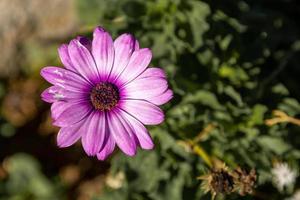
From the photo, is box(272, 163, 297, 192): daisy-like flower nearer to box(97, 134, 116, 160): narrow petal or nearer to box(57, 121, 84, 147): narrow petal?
box(97, 134, 116, 160): narrow petal

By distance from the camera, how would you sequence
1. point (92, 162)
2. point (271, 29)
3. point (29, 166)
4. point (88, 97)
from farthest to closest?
point (92, 162) → point (29, 166) → point (271, 29) → point (88, 97)

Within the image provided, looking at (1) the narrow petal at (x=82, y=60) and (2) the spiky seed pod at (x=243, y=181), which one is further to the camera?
(2) the spiky seed pod at (x=243, y=181)

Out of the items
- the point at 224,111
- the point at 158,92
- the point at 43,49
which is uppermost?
the point at 158,92

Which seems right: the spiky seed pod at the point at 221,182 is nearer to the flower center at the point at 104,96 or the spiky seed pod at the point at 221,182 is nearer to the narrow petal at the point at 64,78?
the flower center at the point at 104,96

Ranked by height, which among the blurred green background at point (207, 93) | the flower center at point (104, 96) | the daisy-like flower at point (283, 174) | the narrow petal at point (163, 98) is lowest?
the daisy-like flower at point (283, 174)

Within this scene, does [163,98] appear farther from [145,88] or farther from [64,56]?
[64,56]

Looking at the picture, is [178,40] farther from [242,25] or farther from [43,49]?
[43,49]

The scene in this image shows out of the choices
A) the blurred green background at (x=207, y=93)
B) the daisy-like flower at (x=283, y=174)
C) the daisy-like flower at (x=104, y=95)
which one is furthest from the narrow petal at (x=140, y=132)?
the daisy-like flower at (x=283, y=174)

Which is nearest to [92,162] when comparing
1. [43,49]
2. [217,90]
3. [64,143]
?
[43,49]
